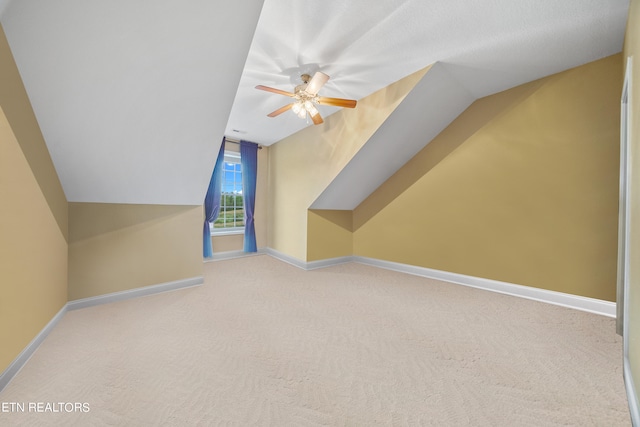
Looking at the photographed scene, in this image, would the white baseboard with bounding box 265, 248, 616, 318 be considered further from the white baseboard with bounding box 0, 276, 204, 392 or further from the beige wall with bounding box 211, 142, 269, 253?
the white baseboard with bounding box 0, 276, 204, 392

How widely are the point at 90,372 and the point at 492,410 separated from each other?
7.92 ft

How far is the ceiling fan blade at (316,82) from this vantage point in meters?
2.16

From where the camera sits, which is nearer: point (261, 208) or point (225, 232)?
point (225, 232)

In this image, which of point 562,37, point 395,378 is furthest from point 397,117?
point 395,378

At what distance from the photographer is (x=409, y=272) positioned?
393cm

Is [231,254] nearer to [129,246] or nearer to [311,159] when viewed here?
[129,246]

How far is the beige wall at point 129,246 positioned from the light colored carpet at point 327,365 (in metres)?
0.30

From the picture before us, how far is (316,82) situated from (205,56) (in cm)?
94

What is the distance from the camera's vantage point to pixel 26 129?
169cm

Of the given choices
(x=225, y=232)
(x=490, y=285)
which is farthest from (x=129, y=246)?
(x=490, y=285)

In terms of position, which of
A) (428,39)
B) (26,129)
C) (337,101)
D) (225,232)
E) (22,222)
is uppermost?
(428,39)

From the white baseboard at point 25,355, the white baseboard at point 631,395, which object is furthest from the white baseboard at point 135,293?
the white baseboard at point 631,395

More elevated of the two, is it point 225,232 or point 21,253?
point 21,253

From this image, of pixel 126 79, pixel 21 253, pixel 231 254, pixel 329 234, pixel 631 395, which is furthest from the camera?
pixel 231 254
